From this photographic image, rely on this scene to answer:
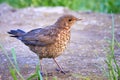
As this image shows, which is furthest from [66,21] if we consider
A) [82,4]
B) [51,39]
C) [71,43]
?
[82,4]

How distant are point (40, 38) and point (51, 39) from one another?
18 centimetres

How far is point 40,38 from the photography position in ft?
18.6

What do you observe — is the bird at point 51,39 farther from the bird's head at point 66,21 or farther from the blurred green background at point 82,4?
the blurred green background at point 82,4

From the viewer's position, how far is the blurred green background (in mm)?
10000

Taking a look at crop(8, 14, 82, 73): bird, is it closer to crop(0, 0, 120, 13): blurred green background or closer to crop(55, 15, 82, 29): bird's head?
crop(55, 15, 82, 29): bird's head

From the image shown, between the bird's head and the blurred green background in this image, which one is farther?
the blurred green background

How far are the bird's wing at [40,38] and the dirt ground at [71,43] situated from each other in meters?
0.37

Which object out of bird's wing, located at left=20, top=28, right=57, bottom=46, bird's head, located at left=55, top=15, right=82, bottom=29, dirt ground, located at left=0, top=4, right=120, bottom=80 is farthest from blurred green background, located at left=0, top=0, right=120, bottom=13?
bird's wing, located at left=20, top=28, right=57, bottom=46

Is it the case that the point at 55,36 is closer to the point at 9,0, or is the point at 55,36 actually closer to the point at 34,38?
the point at 34,38

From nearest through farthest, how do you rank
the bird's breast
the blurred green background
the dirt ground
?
the bird's breast → the dirt ground → the blurred green background

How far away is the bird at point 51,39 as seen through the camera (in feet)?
18.1

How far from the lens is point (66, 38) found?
5574 millimetres

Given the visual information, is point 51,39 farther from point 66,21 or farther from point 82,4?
point 82,4

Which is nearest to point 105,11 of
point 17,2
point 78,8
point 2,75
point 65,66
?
point 78,8
